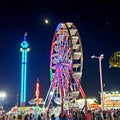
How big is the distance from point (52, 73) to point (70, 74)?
313 inches

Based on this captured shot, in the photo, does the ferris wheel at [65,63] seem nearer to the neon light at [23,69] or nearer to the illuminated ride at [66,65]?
the illuminated ride at [66,65]

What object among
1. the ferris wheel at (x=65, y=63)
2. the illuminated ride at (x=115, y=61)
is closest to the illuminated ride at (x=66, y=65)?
the ferris wheel at (x=65, y=63)

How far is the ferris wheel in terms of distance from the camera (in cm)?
4338

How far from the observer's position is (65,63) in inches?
1799

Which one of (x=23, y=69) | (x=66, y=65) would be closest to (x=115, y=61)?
(x=66, y=65)

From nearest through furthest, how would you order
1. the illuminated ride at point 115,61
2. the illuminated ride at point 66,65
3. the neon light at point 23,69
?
the illuminated ride at point 115,61, the illuminated ride at point 66,65, the neon light at point 23,69

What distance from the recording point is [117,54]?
2359 centimetres

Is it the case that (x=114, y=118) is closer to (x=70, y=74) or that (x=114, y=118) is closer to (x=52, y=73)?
(x=70, y=74)

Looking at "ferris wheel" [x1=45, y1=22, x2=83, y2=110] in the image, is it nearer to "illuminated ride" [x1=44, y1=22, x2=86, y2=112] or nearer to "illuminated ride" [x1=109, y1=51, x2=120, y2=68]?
"illuminated ride" [x1=44, y1=22, x2=86, y2=112]

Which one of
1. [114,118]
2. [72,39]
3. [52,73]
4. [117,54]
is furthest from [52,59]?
[117,54]

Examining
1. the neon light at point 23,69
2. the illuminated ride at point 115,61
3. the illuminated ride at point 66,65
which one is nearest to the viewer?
the illuminated ride at point 115,61

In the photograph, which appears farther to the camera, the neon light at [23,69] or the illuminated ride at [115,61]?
the neon light at [23,69]

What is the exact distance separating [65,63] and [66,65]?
34cm

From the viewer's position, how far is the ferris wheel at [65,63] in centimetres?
4338
